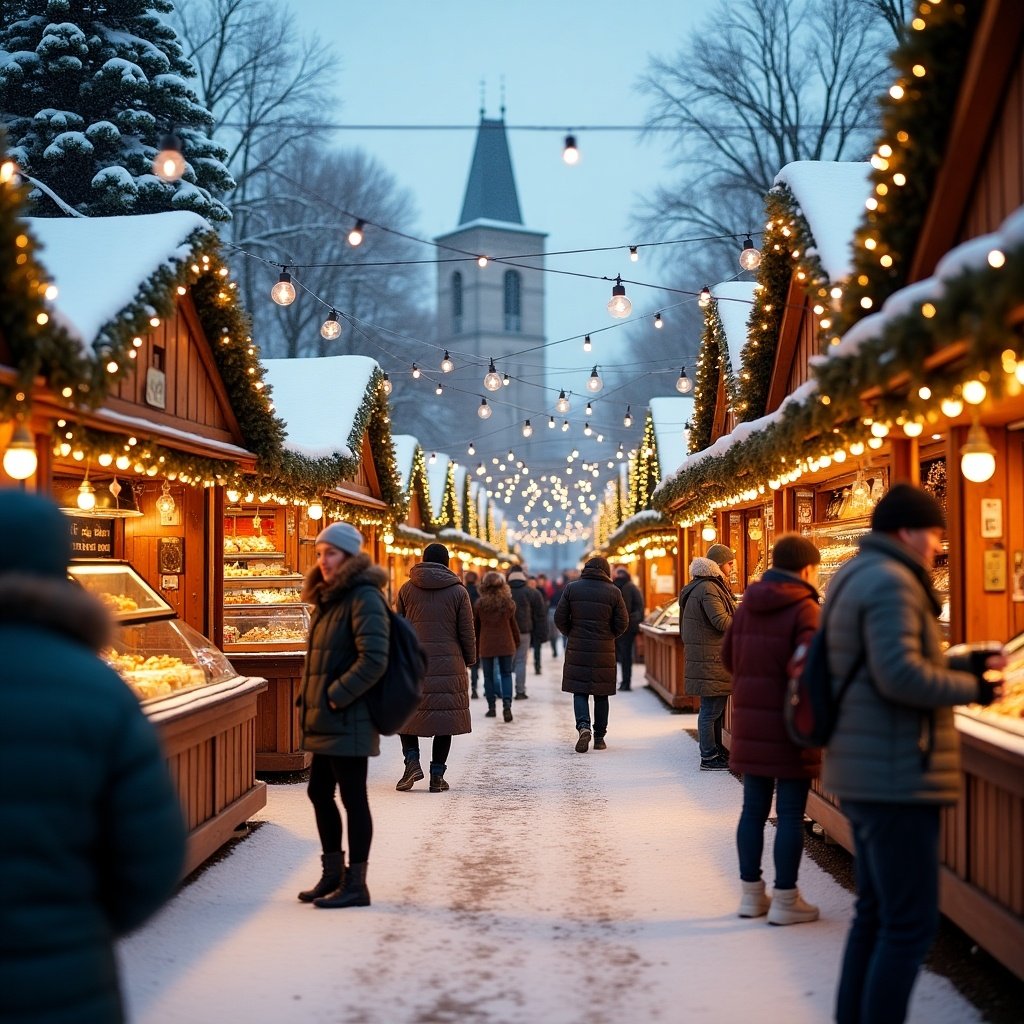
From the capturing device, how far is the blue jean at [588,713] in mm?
12219

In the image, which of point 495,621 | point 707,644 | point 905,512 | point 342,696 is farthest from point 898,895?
point 495,621

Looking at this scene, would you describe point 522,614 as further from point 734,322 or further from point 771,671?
point 771,671

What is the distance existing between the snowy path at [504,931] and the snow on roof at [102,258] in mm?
3111

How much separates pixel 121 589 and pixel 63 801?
228 inches

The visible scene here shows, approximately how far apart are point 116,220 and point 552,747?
266 inches

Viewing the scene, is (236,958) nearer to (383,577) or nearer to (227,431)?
(383,577)

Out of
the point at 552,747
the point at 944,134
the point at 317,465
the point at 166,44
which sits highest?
the point at 166,44

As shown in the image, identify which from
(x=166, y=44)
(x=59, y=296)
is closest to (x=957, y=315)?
Result: (x=59, y=296)

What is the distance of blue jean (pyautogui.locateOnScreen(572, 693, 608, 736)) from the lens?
1222 centimetres

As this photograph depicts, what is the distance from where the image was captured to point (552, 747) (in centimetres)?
1273

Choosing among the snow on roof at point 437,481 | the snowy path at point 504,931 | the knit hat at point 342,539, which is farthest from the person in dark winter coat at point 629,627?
the knit hat at point 342,539

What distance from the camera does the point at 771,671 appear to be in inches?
238

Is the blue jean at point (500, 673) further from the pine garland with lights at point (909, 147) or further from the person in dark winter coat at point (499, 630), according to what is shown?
the pine garland with lights at point (909, 147)

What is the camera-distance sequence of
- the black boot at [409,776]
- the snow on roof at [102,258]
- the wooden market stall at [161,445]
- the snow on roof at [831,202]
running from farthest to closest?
the black boot at [409,776]
the snow on roof at [831,202]
the snow on roof at [102,258]
the wooden market stall at [161,445]
